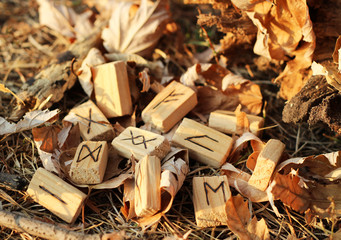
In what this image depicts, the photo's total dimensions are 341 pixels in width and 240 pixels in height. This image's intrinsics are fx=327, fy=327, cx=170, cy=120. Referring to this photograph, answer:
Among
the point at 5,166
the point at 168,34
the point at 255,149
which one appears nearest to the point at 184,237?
the point at 255,149

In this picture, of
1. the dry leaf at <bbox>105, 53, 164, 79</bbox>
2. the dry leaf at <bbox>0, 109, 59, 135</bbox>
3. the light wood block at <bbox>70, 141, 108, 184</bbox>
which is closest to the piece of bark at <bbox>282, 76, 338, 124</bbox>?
the dry leaf at <bbox>105, 53, 164, 79</bbox>

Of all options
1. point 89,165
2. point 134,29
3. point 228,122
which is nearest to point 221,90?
point 228,122

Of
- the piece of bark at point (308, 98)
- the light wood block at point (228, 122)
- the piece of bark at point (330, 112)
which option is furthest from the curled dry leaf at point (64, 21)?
the piece of bark at point (330, 112)

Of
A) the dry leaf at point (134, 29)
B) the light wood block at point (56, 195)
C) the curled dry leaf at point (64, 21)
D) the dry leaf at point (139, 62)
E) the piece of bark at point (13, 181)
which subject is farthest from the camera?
the curled dry leaf at point (64, 21)

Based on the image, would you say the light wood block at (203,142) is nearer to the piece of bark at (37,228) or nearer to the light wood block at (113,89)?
the light wood block at (113,89)

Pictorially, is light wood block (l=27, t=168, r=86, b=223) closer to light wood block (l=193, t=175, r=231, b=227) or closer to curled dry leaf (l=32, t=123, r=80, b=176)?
curled dry leaf (l=32, t=123, r=80, b=176)

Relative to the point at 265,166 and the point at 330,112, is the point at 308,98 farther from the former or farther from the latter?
the point at 265,166
